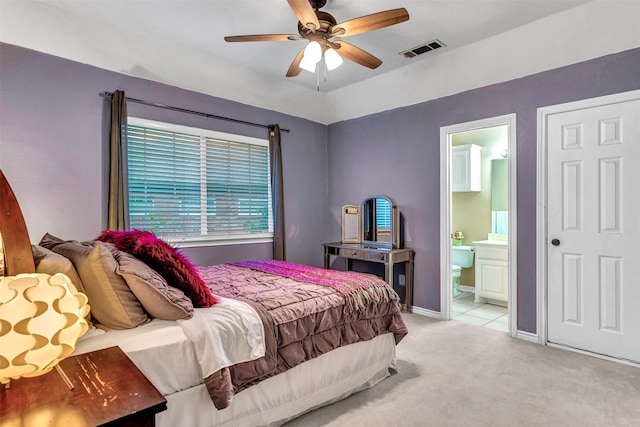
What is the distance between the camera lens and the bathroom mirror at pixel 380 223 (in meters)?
4.34

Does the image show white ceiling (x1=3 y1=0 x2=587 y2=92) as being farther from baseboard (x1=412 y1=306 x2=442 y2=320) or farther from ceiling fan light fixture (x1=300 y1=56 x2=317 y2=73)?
baseboard (x1=412 y1=306 x2=442 y2=320)

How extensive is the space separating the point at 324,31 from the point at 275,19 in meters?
0.70

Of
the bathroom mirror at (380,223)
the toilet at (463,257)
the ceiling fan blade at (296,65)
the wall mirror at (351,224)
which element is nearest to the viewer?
the ceiling fan blade at (296,65)

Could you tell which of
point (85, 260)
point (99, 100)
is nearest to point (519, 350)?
point (85, 260)

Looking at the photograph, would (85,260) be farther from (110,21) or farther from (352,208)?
(352,208)

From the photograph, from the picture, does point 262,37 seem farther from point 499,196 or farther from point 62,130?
point 499,196

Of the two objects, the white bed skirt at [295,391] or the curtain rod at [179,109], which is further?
the curtain rod at [179,109]

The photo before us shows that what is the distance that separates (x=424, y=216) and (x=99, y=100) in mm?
3505

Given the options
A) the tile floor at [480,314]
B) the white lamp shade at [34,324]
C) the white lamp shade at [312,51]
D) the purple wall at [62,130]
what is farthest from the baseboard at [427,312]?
the white lamp shade at [34,324]

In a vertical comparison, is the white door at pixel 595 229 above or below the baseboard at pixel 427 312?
above

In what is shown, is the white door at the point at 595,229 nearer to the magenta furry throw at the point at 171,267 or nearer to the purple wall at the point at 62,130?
the magenta furry throw at the point at 171,267

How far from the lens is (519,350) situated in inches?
122

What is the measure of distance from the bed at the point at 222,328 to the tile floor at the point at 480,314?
6.04 ft

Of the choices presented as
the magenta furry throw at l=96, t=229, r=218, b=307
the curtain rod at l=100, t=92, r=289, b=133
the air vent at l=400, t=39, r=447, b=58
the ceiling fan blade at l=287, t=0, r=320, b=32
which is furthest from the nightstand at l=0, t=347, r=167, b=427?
the air vent at l=400, t=39, r=447, b=58
